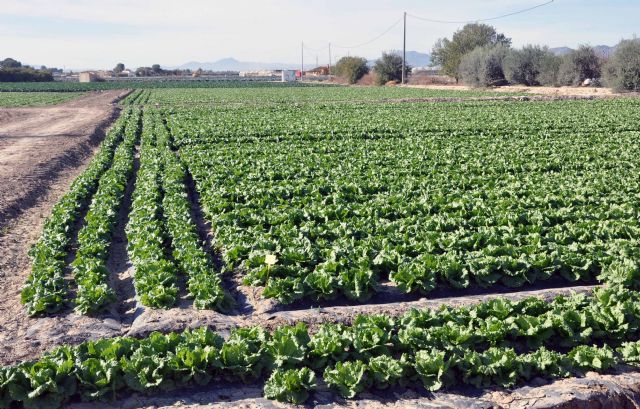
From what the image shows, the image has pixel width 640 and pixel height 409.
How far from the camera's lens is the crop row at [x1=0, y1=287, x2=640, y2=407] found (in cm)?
604

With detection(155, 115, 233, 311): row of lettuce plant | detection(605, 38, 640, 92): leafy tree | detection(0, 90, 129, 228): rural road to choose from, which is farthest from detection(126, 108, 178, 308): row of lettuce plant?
detection(605, 38, 640, 92): leafy tree

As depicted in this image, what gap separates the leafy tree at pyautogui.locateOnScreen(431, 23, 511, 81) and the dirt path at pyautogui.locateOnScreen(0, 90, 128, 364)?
6592cm

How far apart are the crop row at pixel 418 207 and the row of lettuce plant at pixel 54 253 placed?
2.57m

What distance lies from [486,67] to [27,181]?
6455 cm

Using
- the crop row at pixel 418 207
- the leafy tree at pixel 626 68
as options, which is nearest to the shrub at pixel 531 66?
the leafy tree at pixel 626 68

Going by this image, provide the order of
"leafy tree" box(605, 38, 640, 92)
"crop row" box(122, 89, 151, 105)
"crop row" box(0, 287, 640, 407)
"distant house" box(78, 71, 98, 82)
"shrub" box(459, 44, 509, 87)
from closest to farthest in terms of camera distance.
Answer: "crop row" box(0, 287, 640, 407) < "crop row" box(122, 89, 151, 105) < "leafy tree" box(605, 38, 640, 92) < "shrub" box(459, 44, 509, 87) < "distant house" box(78, 71, 98, 82)

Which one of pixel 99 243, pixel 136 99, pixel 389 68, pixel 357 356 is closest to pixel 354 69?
pixel 389 68

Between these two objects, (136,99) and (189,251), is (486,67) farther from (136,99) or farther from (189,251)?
(189,251)

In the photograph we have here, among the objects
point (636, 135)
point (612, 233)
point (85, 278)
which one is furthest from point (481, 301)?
point (636, 135)

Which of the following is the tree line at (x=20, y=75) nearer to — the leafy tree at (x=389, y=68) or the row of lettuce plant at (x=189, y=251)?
the leafy tree at (x=389, y=68)

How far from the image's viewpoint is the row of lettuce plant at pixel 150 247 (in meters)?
8.22

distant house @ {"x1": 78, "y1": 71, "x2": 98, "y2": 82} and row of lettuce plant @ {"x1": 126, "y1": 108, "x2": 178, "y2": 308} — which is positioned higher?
distant house @ {"x1": 78, "y1": 71, "x2": 98, "y2": 82}

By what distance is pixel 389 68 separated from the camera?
95.7 metres

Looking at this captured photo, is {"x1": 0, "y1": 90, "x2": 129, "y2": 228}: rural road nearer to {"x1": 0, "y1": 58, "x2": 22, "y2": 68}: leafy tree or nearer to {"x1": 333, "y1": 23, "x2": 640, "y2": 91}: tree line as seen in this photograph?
{"x1": 333, "y1": 23, "x2": 640, "y2": 91}: tree line
